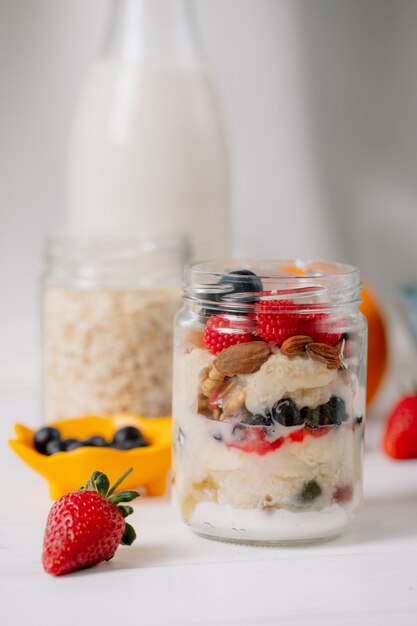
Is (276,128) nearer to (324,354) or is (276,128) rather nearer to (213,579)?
(324,354)

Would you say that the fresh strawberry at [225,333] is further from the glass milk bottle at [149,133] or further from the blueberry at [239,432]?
the glass milk bottle at [149,133]

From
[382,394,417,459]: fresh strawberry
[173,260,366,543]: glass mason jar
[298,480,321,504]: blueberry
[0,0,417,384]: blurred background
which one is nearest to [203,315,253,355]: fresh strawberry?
[173,260,366,543]: glass mason jar

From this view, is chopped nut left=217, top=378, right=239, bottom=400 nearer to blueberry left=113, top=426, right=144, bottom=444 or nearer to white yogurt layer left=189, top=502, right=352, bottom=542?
white yogurt layer left=189, top=502, right=352, bottom=542

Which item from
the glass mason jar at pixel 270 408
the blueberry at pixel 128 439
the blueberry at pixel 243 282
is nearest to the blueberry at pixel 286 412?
the glass mason jar at pixel 270 408

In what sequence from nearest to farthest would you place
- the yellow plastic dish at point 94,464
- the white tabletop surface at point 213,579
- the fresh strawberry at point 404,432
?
1. the white tabletop surface at point 213,579
2. the yellow plastic dish at point 94,464
3. the fresh strawberry at point 404,432

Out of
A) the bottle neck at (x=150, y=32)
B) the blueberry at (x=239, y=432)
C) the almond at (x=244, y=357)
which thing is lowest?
the blueberry at (x=239, y=432)

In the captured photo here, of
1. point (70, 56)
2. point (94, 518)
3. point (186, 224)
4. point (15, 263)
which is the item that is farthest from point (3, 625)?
point (70, 56)

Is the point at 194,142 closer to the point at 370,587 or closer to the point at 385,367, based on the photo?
the point at 385,367
